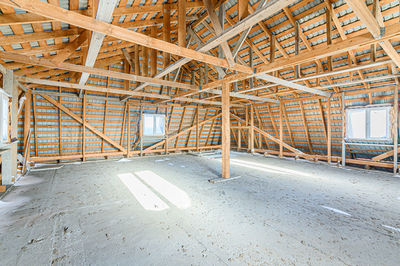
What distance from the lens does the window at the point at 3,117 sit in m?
4.05

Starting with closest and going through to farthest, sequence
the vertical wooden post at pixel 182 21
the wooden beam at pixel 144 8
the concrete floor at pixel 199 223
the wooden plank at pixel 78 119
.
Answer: the concrete floor at pixel 199 223 → the wooden beam at pixel 144 8 → the vertical wooden post at pixel 182 21 → the wooden plank at pixel 78 119

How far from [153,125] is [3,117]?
6.77m

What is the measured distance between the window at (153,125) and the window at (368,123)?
31.8ft

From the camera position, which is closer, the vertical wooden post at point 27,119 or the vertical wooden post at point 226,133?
the vertical wooden post at point 226,133

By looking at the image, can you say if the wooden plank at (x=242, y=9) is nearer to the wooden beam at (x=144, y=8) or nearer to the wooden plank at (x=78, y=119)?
the wooden beam at (x=144, y=8)

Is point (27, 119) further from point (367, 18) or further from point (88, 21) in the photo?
point (367, 18)

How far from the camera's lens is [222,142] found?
564 cm

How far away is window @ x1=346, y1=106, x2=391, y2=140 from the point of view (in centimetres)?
701

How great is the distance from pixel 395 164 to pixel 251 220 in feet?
23.9

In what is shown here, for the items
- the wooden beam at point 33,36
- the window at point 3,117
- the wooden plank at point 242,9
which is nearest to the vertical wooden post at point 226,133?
the wooden plank at point 242,9

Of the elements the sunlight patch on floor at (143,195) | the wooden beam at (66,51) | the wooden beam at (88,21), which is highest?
the wooden beam at (66,51)

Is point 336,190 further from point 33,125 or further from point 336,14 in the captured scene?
point 33,125

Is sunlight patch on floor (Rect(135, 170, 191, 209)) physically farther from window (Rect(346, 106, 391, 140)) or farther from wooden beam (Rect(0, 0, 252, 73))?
window (Rect(346, 106, 391, 140))

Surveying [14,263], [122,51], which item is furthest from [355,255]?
[122,51]
